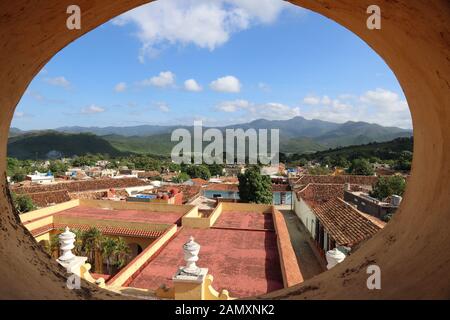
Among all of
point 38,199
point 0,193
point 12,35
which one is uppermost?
point 12,35

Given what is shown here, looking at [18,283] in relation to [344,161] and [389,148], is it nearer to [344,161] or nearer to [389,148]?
[344,161]

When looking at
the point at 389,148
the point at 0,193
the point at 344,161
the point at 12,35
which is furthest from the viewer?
the point at 389,148

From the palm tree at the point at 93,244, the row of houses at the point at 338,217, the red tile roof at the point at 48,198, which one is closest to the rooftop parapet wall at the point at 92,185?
the red tile roof at the point at 48,198

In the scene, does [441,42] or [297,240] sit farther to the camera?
[297,240]

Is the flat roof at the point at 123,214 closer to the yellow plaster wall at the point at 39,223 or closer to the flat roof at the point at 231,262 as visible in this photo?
the yellow plaster wall at the point at 39,223

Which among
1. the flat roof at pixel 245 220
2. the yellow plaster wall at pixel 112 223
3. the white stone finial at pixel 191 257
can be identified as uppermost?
the white stone finial at pixel 191 257

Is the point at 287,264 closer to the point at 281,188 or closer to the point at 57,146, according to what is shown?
the point at 281,188

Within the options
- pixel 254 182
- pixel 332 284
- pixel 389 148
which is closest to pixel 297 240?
pixel 254 182
